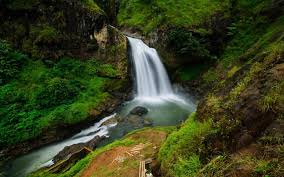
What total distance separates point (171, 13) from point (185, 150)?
20066 millimetres

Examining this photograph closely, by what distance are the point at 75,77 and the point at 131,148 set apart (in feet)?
34.1

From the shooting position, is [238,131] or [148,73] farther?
[148,73]

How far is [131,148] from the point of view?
10422 millimetres

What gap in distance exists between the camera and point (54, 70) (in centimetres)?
1947

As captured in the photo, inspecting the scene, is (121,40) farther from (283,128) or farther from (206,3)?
(283,128)

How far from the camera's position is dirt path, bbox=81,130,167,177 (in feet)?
27.8

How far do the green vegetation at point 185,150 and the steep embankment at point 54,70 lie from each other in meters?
10.5

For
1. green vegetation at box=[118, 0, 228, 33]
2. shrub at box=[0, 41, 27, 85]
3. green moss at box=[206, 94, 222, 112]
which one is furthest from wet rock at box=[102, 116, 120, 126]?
green moss at box=[206, 94, 222, 112]

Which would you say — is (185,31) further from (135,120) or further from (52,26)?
(52,26)

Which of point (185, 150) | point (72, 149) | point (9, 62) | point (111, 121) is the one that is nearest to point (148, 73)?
point (111, 121)

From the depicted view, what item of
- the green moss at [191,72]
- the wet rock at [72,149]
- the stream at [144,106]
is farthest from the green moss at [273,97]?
the green moss at [191,72]

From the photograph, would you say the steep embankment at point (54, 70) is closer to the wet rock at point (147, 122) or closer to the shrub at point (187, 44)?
the wet rock at point (147, 122)

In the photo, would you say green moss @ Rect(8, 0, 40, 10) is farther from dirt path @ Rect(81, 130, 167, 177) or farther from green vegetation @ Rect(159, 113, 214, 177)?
green vegetation @ Rect(159, 113, 214, 177)

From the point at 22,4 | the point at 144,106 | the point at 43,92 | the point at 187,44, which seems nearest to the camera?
the point at 43,92
